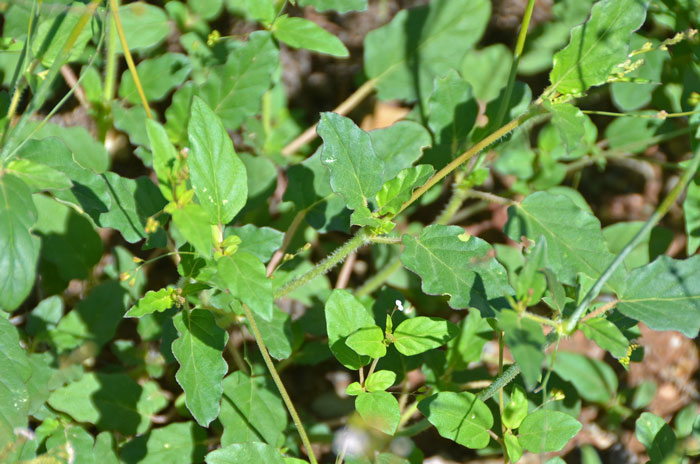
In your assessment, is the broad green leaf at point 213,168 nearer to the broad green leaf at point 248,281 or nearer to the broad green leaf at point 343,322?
the broad green leaf at point 248,281

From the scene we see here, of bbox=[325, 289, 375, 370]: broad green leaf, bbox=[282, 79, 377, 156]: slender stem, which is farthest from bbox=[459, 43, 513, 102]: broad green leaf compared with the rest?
bbox=[325, 289, 375, 370]: broad green leaf

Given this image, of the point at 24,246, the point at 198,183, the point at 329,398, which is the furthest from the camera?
the point at 329,398

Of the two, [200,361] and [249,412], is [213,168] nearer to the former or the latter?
[200,361]

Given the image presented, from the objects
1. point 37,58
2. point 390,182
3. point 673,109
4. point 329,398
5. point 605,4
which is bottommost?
point 329,398

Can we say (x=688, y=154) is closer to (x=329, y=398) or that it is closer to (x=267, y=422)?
(x=329, y=398)

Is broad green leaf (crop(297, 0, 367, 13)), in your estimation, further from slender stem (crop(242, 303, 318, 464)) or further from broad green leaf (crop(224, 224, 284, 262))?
slender stem (crop(242, 303, 318, 464))

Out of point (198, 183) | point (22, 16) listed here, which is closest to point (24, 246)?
point (198, 183)

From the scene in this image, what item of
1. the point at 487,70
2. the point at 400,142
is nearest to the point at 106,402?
the point at 400,142
